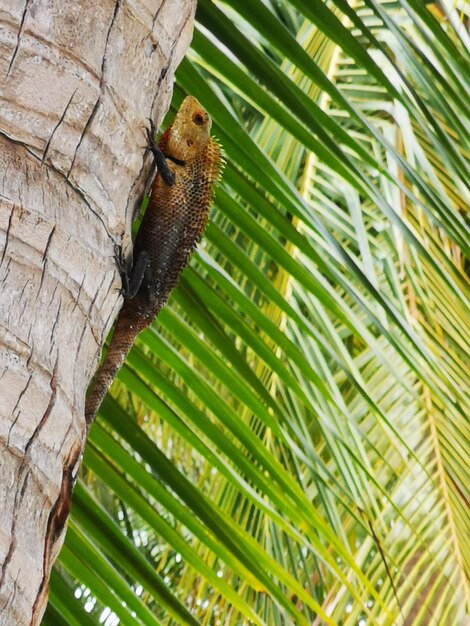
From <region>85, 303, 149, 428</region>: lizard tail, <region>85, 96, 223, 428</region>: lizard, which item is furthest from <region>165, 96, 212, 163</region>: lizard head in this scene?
<region>85, 303, 149, 428</region>: lizard tail

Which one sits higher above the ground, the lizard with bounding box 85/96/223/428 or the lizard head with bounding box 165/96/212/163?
the lizard head with bounding box 165/96/212/163

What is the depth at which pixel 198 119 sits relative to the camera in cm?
172

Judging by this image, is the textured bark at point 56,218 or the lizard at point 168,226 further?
the lizard at point 168,226

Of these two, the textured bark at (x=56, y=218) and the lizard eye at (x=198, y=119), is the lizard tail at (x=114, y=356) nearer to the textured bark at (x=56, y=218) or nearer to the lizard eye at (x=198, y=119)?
the textured bark at (x=56, y=218)

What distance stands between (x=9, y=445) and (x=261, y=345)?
686 mm

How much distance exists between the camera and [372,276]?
1.94m

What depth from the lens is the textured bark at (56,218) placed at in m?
0.61

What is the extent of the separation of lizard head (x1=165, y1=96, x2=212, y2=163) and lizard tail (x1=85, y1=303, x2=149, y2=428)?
0.40 m

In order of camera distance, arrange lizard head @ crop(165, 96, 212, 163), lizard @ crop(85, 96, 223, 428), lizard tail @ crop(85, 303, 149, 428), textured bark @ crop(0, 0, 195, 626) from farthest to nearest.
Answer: lizard head @ crop(165, 96, 212, 163) → lizard @ crop(85, 96, 223, 428) → lizard tail @ crop(85, 303, 149, 428) → textured bark @ crop(0, 0, 195, 626)

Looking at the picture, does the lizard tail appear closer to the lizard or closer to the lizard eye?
the lizard

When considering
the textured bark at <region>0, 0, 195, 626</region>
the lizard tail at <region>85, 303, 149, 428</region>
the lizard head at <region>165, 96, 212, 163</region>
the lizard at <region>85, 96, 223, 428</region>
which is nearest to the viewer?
the textured bark at <region>0, 0, 195, 626</region>

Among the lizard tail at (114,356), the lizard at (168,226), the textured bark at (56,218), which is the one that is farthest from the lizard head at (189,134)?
the textured bark at (56,218)

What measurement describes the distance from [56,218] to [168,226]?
821mm

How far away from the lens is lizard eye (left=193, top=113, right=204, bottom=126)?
170 centimetres
